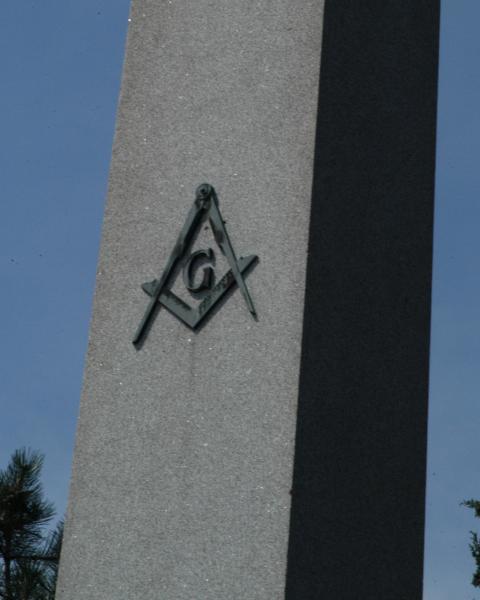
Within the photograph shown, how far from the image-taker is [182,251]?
4.62m

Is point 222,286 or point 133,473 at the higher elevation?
point 222,286

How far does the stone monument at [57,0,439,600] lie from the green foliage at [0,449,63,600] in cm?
138

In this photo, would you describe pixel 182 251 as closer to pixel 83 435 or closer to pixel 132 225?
pixel 132 225

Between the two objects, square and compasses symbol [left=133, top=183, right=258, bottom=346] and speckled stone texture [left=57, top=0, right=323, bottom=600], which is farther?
square and compasses symbol [left=133, top=183, right=258, bottom=346]

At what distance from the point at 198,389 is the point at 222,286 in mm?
334

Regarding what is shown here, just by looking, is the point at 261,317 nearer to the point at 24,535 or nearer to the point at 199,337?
the point at 199,337

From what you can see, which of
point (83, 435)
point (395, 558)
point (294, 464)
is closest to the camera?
point (294, 464)

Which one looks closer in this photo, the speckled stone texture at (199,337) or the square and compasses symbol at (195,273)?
the speckled stone texture at (199,337)

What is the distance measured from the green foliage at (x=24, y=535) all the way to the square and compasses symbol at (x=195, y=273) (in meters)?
1.69

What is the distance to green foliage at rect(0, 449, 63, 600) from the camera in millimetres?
5879

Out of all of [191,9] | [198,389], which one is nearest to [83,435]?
[198,389]

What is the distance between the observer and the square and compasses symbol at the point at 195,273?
174 inches

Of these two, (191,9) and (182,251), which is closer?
(182,251)

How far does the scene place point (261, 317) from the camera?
169 inches
